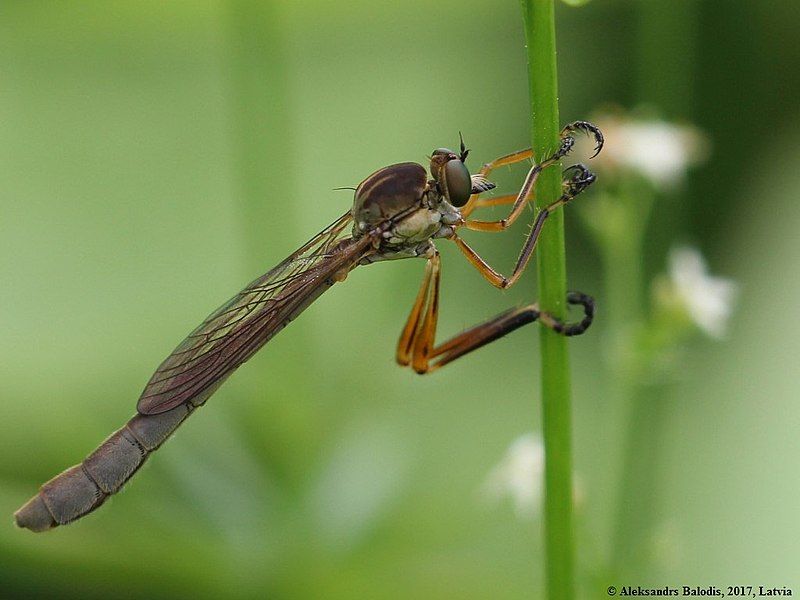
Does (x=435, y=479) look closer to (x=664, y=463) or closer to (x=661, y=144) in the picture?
(x=664, y=463)

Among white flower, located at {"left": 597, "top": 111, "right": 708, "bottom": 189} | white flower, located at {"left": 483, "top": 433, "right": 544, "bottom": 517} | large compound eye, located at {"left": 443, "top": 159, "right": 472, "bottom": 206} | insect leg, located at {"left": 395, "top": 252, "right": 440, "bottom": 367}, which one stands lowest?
white flower, located at {"left": 483, "top": 433, "right": 544, "bottom": 517}

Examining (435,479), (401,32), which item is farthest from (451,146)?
(435,479)

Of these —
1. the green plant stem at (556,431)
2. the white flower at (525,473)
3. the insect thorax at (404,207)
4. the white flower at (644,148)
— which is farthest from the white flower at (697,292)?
the green plant stem at (556,431)

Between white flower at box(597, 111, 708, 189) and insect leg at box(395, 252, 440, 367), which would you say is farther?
white flower at box(597, 111, 708, 189)

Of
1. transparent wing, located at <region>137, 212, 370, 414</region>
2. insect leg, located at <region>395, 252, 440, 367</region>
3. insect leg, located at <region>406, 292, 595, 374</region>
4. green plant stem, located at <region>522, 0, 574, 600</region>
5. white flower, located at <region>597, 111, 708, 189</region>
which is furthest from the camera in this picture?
white flower, located at <region>597, 111, 708, 189</region>

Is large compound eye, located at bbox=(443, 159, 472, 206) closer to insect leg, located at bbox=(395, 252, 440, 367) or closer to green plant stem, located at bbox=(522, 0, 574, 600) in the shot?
insect leg, located at bbox=(395, 252, 440, 367)

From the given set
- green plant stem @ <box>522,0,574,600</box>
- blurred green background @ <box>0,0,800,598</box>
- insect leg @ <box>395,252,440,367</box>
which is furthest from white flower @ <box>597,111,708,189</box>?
green plant stem @ <box>522,0,574,600</box>

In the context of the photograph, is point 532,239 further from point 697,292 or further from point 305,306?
point 697,292

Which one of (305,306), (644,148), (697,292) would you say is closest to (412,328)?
(305,306)
